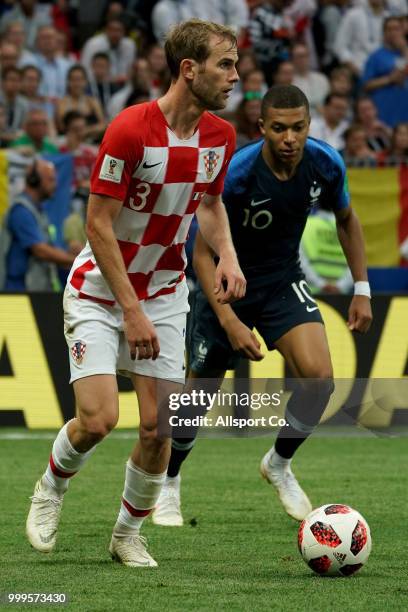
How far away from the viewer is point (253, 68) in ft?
49.6

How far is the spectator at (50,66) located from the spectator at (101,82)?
335mm

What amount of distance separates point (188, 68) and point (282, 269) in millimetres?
2163

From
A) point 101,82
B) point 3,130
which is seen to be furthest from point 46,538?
point 101,82

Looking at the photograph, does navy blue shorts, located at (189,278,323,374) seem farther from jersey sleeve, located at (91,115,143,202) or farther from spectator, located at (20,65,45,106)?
spectator, located at (20,65,45,106)

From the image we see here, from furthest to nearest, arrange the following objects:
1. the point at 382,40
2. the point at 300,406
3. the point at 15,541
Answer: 1. the point at 382,40
2. the point at 300,406
3. the point at 15,541

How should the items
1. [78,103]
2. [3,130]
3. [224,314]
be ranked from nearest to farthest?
[224,314], [3,130], [78,103]

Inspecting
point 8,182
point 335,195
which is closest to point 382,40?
point 8,182

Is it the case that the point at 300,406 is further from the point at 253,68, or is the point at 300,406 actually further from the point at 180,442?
the point at 253,68

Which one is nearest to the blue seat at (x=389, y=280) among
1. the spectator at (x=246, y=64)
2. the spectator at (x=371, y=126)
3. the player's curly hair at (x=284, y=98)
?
the spectator at (x=371, y=126)

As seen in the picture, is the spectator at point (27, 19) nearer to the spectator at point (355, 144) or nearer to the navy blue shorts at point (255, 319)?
the spectator at point (355, 144)

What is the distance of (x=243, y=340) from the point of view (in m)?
6.62

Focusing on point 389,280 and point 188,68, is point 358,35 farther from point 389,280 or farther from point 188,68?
point 188,68

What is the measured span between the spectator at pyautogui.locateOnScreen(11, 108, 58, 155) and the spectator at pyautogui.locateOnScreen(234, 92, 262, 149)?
9.06ft

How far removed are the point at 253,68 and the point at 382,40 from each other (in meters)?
2.90
